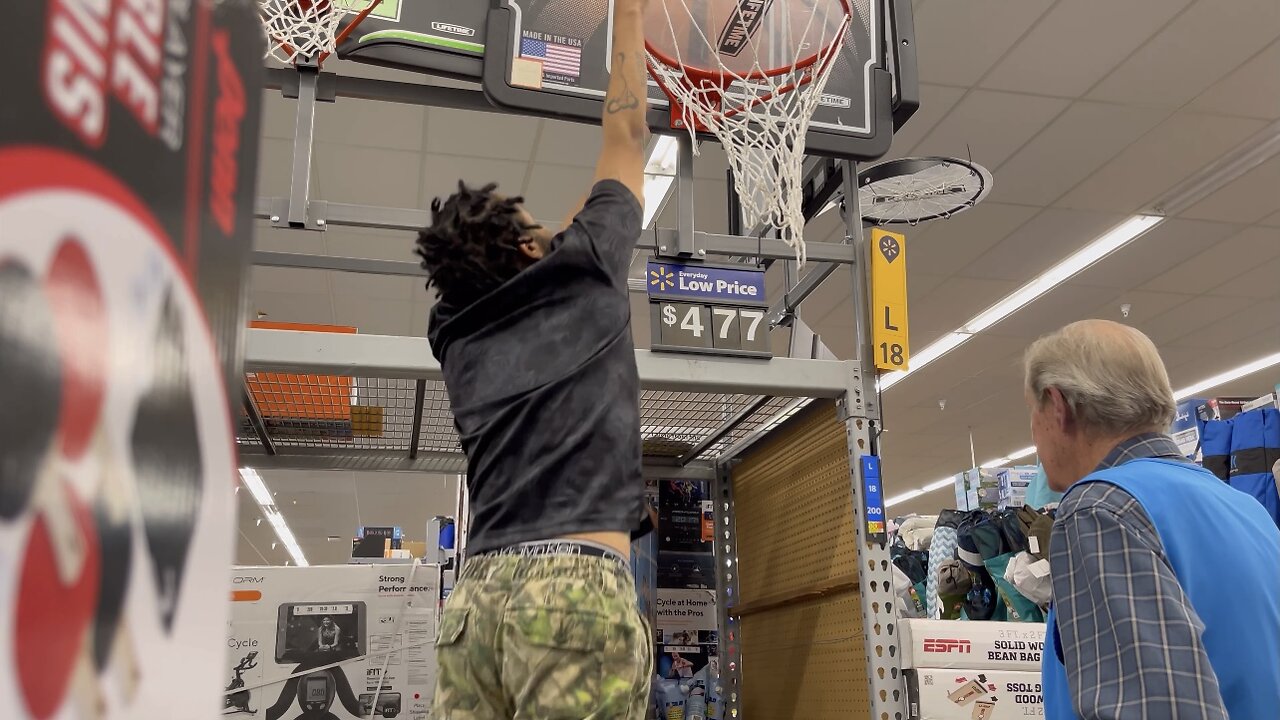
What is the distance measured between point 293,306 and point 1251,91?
671cm

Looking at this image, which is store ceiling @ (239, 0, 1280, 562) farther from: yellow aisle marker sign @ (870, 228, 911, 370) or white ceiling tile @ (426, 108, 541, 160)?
yellow aisle marker sign @ (870, 228, 911, 370)

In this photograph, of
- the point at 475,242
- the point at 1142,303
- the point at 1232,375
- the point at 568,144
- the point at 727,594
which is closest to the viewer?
the point at 475,242

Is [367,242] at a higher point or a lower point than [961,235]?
lower

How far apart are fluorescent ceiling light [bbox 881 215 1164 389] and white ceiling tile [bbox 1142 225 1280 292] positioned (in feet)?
Result: 2.40

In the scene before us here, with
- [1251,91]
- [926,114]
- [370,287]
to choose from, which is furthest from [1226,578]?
[370,287]

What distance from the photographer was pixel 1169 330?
9.13m

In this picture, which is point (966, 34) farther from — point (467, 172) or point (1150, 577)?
point (1150, 577)

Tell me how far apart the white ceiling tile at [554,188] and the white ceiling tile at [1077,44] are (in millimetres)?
2429

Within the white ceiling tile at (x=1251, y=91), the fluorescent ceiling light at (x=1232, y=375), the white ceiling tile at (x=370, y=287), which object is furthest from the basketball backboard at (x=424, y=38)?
the fluorescent ceiling light at (x=1232, y=375)

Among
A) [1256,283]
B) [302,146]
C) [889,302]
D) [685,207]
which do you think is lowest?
[889,302]

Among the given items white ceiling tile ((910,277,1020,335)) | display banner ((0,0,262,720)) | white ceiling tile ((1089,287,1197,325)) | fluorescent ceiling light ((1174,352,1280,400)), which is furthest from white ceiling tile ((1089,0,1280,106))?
fluorescent ceiling light ((1174,352,1280,400))

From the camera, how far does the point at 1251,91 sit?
5.47 meters

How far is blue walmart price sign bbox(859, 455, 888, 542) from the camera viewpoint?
232 centimetres

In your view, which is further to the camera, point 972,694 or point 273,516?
point 273,516
